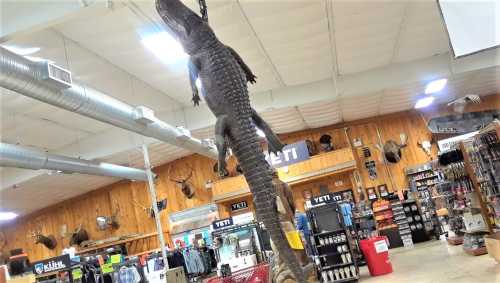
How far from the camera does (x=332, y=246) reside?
9.27 meters

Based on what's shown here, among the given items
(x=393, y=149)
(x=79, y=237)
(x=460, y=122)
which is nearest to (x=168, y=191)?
(x=79, y=237)

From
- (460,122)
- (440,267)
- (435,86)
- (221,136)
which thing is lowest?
(440,267)

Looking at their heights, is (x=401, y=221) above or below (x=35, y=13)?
below

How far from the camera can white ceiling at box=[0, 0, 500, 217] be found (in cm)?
649

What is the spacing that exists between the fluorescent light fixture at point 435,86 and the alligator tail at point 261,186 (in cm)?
1205

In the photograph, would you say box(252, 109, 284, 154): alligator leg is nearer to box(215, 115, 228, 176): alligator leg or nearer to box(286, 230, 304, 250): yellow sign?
box(215, 115, 228, 176): alligator leg

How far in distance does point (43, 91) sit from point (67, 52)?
4.91ft

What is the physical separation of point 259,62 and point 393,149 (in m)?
8.43

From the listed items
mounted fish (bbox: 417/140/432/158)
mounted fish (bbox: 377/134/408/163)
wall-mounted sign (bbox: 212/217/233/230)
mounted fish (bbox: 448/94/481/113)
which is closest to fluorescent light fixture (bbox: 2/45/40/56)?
wall-mounted sign (bbox: 212/217/233/230)

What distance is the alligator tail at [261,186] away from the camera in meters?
1.19

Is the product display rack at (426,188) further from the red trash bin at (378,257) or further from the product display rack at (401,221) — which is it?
the red trash bin at (378,257)

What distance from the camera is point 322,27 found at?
7512 mm

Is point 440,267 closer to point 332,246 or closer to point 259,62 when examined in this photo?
point 332,246

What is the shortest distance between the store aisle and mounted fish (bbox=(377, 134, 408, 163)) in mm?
4088
